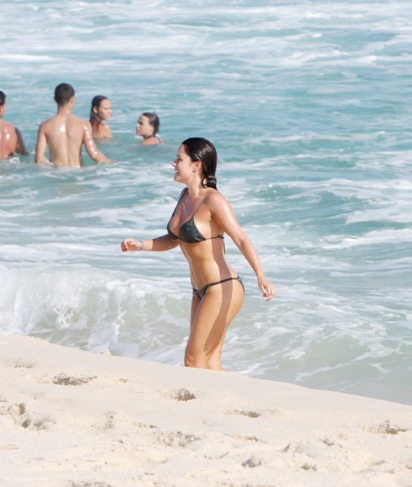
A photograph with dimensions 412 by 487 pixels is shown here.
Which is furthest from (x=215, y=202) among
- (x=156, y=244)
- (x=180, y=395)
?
(x=180, y=395)

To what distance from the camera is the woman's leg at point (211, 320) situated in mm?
4453

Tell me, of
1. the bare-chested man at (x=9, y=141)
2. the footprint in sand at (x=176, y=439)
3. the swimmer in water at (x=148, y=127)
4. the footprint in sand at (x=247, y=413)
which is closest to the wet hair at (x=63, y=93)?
the bare-chested man at (x=9, y=141)

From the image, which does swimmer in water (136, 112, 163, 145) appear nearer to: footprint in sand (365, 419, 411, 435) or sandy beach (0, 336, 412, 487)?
sandy beach (0, 336, 412, 487)

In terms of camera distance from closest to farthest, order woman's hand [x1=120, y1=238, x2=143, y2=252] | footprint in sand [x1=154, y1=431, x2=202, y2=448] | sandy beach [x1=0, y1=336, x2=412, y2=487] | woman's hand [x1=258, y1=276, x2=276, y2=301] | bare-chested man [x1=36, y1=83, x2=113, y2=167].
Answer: sandy beach [x1=0, y1=336, x2=412, y2=487], footprint in sand [x1=154, y1=431, x2=202, y2=448], woman's hand [x1=258, y1=276, x2=276, y2=301], woman's hand [x1=120, y1=238, x2=143, y2=252], bare-chested man [x1=36, y1=83, x2=113, y2=167]

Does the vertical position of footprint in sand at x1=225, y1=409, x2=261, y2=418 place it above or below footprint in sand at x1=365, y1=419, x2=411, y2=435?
below

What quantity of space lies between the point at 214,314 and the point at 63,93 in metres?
6.77

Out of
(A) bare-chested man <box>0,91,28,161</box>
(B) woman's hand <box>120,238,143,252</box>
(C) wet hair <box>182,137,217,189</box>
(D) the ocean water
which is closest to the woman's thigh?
(B) woman's hand <box>120,238,143,252</box>

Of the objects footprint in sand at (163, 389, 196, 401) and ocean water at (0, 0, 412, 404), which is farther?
ocean water at (0, 0, 412, 404)

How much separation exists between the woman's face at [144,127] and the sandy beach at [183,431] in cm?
849

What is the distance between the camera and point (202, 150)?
4.39 meters

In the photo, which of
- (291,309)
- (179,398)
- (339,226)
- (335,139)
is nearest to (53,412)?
(179,398)

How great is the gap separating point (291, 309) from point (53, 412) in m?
3.19

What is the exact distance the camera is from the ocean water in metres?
5.94

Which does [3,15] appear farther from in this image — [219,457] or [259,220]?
[219,457]
